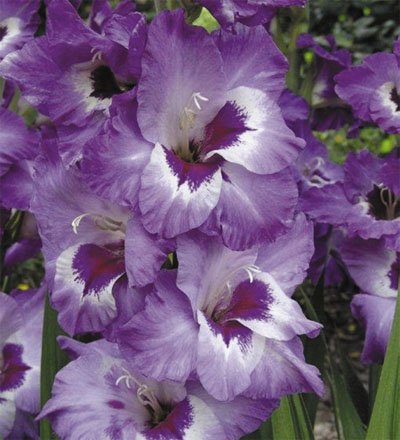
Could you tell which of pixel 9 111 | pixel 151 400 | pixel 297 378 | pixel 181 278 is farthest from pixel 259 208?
pixel 9 111

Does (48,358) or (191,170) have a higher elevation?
(191,170)

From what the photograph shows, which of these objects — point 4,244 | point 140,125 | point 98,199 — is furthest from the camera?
point 4,244

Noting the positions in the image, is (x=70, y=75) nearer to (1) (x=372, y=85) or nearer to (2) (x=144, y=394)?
(2) (x=144, y=394)

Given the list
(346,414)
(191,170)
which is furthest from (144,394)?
(346,414)

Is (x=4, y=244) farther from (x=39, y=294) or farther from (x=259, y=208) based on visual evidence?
(x=259, y=208)

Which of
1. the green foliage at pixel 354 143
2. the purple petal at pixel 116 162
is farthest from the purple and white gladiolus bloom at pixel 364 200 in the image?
the green foliage at pixel 354 143

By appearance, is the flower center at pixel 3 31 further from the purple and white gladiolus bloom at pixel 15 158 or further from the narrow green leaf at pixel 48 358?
the narrow green leaf at pixel 48 358

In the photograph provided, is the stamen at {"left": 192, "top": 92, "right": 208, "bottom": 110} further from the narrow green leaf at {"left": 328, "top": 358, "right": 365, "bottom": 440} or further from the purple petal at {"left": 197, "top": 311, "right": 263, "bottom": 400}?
the narrow green leaf at {"left": 328, "top": 358, "right": 365, "bottom": 440}
